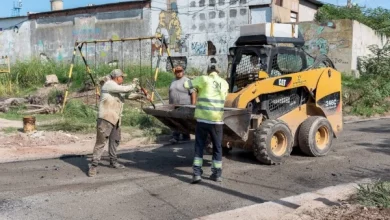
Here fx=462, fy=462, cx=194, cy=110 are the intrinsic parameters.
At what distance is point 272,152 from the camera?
27.9ft

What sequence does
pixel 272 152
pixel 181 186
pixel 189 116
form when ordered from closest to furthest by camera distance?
pixel 181 186
pixel 189 116
pixel 272 152

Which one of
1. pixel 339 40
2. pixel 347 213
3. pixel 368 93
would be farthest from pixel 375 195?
pixel 339 40

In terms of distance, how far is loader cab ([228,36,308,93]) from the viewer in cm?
889

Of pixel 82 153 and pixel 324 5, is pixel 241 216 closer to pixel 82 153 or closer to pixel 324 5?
pixel 82 153

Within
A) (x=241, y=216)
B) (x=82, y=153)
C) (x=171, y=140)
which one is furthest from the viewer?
(x=171, y=140)

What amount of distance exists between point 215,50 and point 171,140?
591 inches

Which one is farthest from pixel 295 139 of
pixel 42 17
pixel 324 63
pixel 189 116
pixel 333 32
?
pixel 42 17

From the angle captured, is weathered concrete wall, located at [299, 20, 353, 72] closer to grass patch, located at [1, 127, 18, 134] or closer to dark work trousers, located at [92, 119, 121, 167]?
grass patch, located at [1, 127, 18, 134]

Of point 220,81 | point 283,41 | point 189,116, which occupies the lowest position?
point 189,116

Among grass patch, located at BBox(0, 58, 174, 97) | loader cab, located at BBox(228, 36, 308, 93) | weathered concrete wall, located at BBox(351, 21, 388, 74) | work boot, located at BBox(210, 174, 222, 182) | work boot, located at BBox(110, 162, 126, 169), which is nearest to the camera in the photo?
work boot, located at BBox(210, 174, 222, 182)

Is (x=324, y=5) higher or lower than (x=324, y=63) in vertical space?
higher

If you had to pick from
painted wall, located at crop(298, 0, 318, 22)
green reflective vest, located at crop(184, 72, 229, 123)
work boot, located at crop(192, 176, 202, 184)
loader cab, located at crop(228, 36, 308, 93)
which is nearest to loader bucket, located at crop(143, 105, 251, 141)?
green reflective vest, located at crop(184, 72, 229, 123)

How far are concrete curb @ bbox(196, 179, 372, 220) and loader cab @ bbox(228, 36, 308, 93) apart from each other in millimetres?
2906

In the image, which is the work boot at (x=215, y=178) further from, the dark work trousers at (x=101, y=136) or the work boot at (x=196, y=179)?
the dark work trousers at (x=101, y=136)
